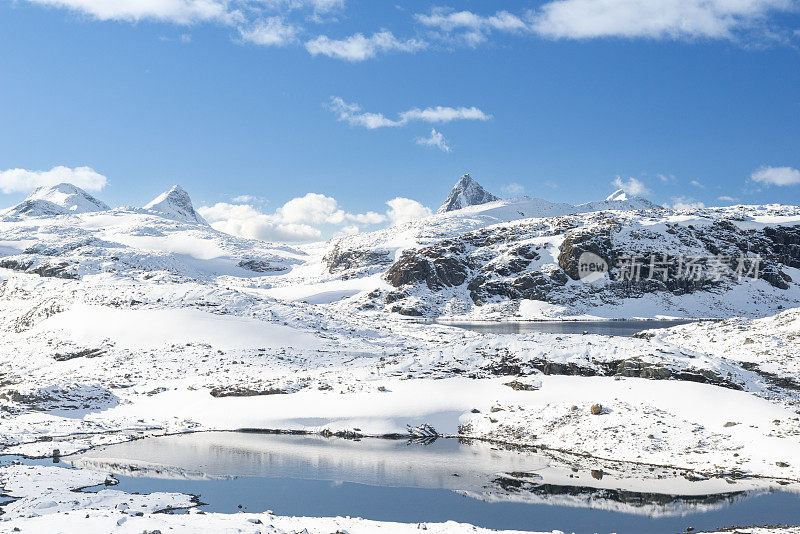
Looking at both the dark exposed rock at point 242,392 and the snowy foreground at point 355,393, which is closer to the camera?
the snowy foreground at point 355,393

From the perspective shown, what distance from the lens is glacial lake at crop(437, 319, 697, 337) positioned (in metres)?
93.6

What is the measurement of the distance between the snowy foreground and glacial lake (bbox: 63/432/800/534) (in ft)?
2.31

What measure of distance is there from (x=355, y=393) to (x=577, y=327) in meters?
73.9

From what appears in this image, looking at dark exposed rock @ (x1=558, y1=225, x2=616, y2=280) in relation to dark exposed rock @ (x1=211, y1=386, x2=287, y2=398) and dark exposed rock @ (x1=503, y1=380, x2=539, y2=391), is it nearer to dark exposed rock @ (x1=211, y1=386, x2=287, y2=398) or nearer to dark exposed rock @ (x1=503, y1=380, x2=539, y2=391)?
dark exposed rock @ (x1=503, y1=380, x2=539, y2=391)

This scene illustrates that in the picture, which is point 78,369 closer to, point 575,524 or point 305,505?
point 305,505

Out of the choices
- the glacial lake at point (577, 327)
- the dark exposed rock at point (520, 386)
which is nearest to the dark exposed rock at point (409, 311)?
the glacial lake at point (577, 327)

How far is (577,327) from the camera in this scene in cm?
10369

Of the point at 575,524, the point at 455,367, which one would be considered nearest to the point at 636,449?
the point at 575,524

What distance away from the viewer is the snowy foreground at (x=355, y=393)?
81.5 feet

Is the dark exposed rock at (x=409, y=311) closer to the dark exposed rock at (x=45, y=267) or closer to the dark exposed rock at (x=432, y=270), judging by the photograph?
the dark exposed rock at (x=432, y=270)

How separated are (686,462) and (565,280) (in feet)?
Answer: 385

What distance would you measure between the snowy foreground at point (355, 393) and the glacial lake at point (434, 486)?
70 cm

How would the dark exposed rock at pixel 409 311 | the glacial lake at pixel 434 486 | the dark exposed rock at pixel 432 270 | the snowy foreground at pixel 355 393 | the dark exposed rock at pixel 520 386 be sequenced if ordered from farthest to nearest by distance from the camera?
the dark exposed rock at pixel 432 270 → the dark exposed rock at pixel 409 311 → the dark exposed rock at pixel 520 386 → the snowy foreground at pixel 355 393 → the glacial lake at pixel 434 486

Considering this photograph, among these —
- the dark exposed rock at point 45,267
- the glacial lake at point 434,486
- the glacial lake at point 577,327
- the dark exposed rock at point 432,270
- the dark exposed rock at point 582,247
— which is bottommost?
the glacial lake at point 434,486
